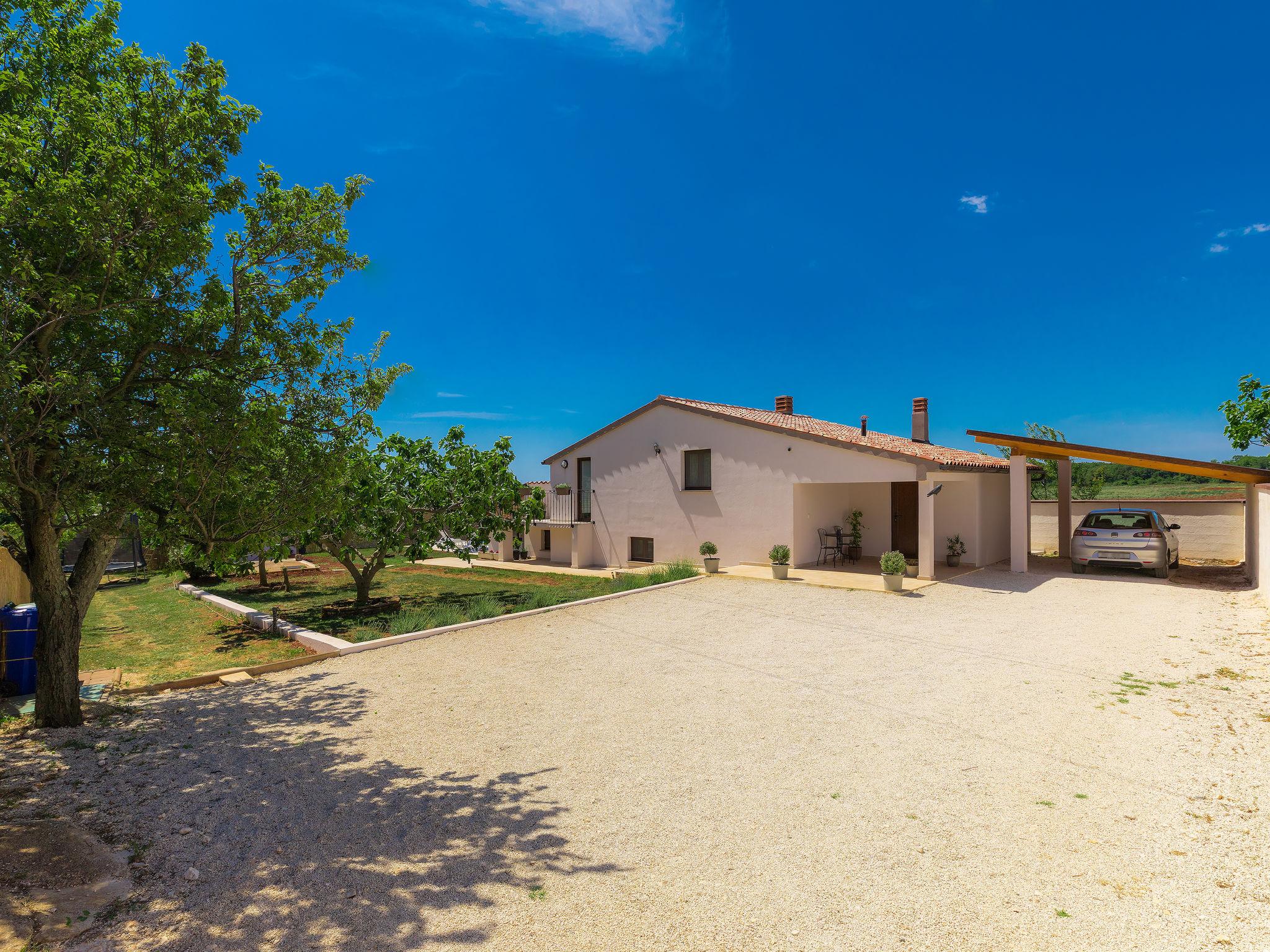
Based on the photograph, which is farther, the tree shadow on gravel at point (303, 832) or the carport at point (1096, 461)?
the carport at point (1096, 461)

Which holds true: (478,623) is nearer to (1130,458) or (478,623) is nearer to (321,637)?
(321,637)

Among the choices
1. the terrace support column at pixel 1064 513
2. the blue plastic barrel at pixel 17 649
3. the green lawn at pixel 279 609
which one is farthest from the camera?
the terrace support column at pixel 1064 513

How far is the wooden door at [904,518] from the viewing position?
18.0m

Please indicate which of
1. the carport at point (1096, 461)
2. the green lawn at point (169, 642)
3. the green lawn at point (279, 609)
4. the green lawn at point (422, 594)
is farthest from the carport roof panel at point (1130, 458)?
the green lawn at point (169, 642)

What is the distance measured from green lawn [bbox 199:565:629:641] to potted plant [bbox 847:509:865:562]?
23.9 feet

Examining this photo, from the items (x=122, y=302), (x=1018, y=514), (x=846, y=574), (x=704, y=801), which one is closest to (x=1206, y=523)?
(x=1018, y=514)

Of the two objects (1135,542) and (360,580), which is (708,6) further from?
(1135,542)

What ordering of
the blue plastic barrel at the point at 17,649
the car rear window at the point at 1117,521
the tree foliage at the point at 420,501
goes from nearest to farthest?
the blue plastic barrel at the point at 17,649 → the tree foliage at the point at 420,501 → the car rear window at the point at 1117,521

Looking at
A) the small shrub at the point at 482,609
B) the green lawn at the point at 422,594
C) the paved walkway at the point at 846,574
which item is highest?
the paved walkway at the point at 846,574

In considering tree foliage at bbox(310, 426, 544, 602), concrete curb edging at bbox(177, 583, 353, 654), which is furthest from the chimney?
concrete curb edging at bbox(177, 583, 353, 654)

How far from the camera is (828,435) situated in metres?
16.2

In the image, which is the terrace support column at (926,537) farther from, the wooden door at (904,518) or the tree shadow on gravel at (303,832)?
the tree shadow on gravel at (303,832)

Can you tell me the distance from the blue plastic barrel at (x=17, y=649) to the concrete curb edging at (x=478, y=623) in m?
3.39

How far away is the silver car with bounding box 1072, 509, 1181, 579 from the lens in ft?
46.9
